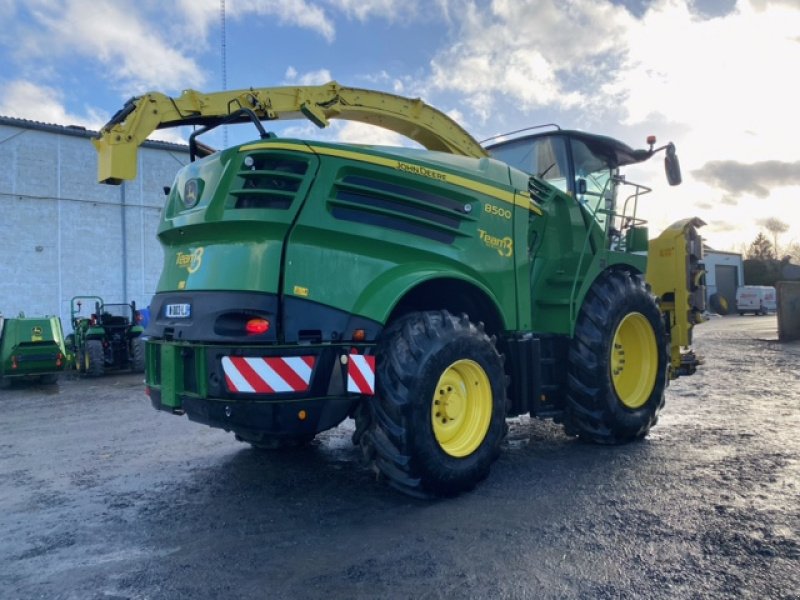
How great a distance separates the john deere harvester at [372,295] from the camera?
416cm

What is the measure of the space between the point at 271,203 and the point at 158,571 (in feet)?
7.41

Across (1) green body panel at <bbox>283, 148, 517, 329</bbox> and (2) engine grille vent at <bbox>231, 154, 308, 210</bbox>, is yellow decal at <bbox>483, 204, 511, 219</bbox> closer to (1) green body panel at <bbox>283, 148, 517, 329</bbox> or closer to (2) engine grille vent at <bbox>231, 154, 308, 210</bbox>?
(1) green body panel at <bbox>283, 148, 517, 329</bbox>

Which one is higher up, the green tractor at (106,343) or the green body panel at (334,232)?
the green body panel at (334,232)

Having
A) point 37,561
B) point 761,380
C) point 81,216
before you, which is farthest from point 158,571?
point 81,216

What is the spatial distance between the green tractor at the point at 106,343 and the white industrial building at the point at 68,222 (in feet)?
25.4

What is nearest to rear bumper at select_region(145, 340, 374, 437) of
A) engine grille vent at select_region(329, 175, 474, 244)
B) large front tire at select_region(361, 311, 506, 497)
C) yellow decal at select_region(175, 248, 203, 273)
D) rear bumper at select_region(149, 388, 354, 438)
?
rear bumper at select_region(149, 388, 354, 438)

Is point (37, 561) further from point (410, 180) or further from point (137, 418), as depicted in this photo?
point (137, 418)

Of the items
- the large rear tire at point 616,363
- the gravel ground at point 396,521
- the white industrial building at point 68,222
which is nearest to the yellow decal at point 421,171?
the large rear tire at point 616,363

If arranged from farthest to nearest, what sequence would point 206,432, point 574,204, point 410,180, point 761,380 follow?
point 761,380
point 206,432
point 574,204
point 410,180

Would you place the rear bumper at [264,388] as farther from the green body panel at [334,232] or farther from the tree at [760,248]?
the tree at [760,248]

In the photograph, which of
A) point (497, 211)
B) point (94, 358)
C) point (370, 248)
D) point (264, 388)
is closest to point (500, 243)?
point (497, 211)

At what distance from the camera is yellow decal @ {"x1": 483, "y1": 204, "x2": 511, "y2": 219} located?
5086 millimetres

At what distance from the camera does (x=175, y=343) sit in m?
4.41

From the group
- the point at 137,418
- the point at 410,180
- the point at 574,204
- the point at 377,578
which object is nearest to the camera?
the point at 377,578
